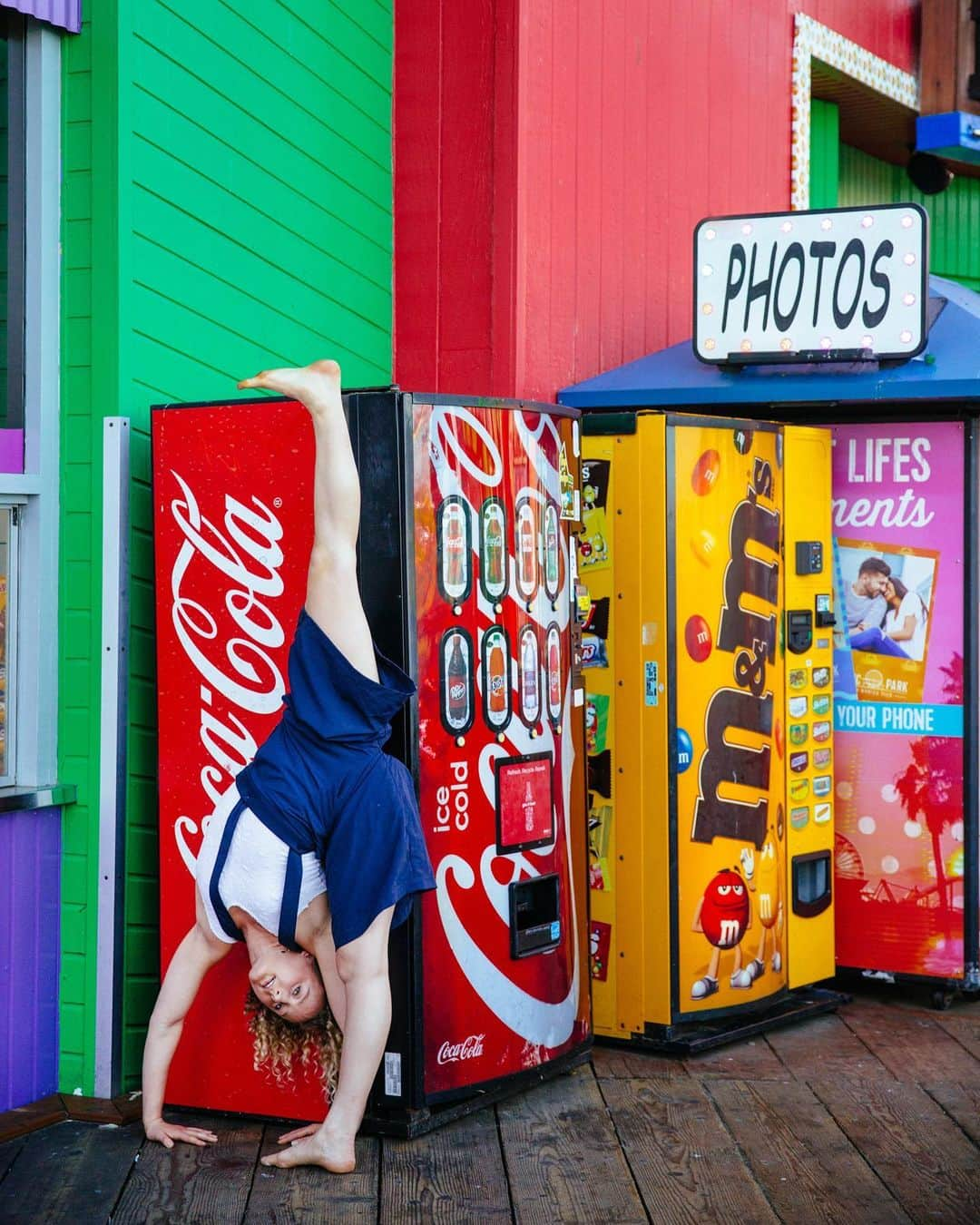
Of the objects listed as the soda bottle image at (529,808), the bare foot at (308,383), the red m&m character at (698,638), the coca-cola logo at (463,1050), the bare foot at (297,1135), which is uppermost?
the bare foot at (308,383)

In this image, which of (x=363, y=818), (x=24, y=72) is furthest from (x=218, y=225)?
(x=363, y=818)

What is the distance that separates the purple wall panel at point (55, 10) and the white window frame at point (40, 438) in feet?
0.21

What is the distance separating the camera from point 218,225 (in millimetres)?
4996

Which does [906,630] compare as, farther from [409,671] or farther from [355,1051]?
[355,1051]

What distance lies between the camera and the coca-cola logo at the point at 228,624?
4418mm

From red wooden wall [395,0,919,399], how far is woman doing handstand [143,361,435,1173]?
1.96m

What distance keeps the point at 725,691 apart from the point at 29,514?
7.62 feet

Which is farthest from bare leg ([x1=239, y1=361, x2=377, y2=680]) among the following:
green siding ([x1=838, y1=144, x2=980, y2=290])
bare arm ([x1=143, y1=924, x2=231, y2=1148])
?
green siding ([x1=838, y1=144, x2=980, y2=290])

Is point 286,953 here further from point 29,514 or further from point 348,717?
point 29,514

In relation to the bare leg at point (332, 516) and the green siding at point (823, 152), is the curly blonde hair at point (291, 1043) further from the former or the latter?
the green siding at point (823, 152)

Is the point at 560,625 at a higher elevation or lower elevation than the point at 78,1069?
higher

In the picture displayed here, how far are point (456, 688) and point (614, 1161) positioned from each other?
4.36 ft

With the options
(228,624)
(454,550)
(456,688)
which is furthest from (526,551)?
(228,624)

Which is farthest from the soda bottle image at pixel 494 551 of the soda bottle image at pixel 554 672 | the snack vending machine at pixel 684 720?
the snack vending machine at pixel 684 720
